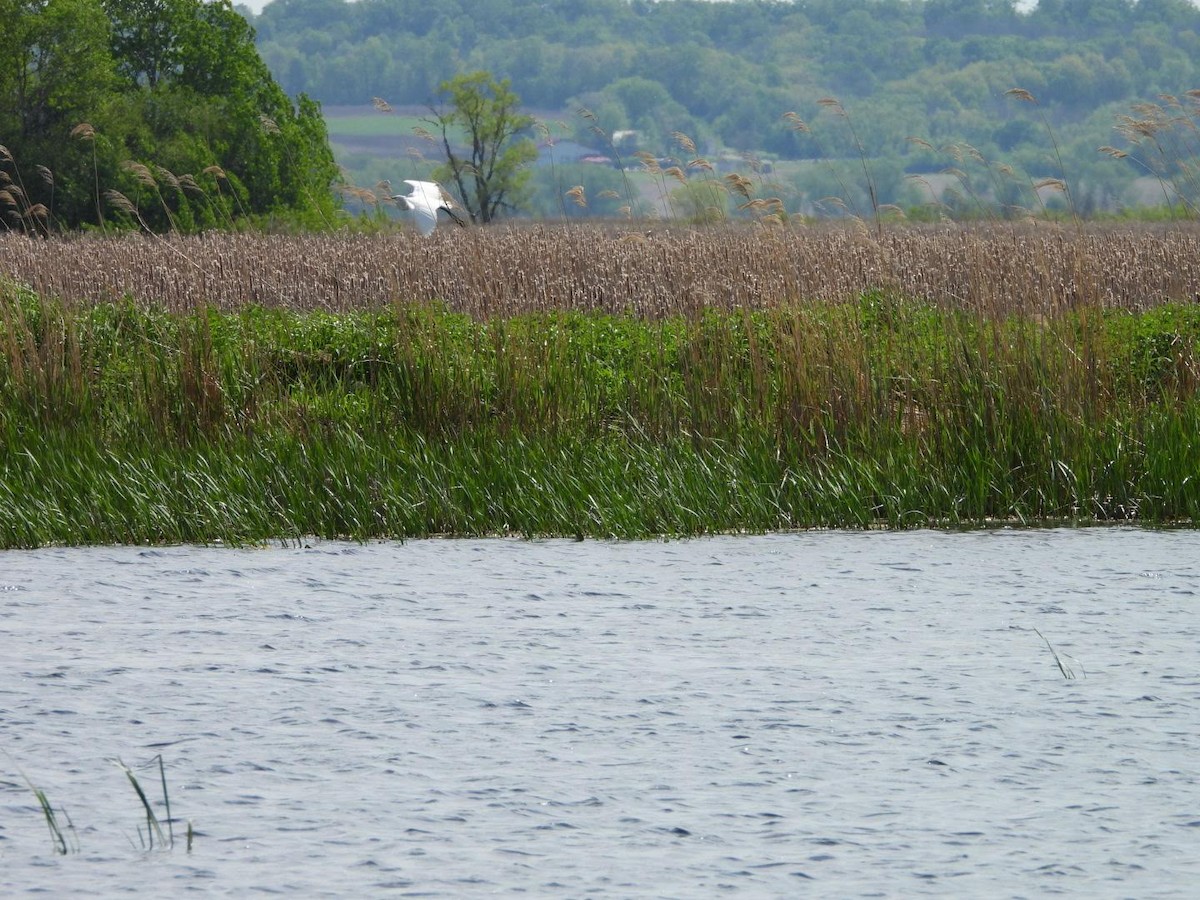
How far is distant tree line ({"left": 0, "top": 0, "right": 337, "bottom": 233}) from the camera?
3706 cm

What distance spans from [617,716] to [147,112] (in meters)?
43.7

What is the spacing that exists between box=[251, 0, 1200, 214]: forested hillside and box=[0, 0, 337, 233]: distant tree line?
80.7 meters

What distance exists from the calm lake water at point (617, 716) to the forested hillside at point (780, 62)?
120m

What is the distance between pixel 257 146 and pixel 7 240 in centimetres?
2447

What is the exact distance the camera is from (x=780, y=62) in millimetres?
170875

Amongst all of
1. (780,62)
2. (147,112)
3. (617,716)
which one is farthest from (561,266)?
(780,62)

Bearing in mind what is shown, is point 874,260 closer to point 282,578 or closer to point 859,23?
point 282,578

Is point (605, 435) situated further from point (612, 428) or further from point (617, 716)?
point (617, 716)

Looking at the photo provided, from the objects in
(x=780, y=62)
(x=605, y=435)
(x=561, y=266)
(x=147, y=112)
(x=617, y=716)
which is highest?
(x=780, y=62)

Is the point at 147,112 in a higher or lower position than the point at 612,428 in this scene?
higher

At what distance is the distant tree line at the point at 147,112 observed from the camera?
37.1 metres

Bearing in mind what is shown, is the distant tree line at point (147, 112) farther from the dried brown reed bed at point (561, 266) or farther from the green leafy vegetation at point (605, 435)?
the green leafy vegetation at point (605, 435)

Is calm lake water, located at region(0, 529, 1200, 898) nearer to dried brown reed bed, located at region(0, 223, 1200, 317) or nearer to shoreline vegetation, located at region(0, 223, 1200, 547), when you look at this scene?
shoreline vegetation, located at region(0, 223, 1200, 547)

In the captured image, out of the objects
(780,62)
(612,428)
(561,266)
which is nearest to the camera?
(612,428)
